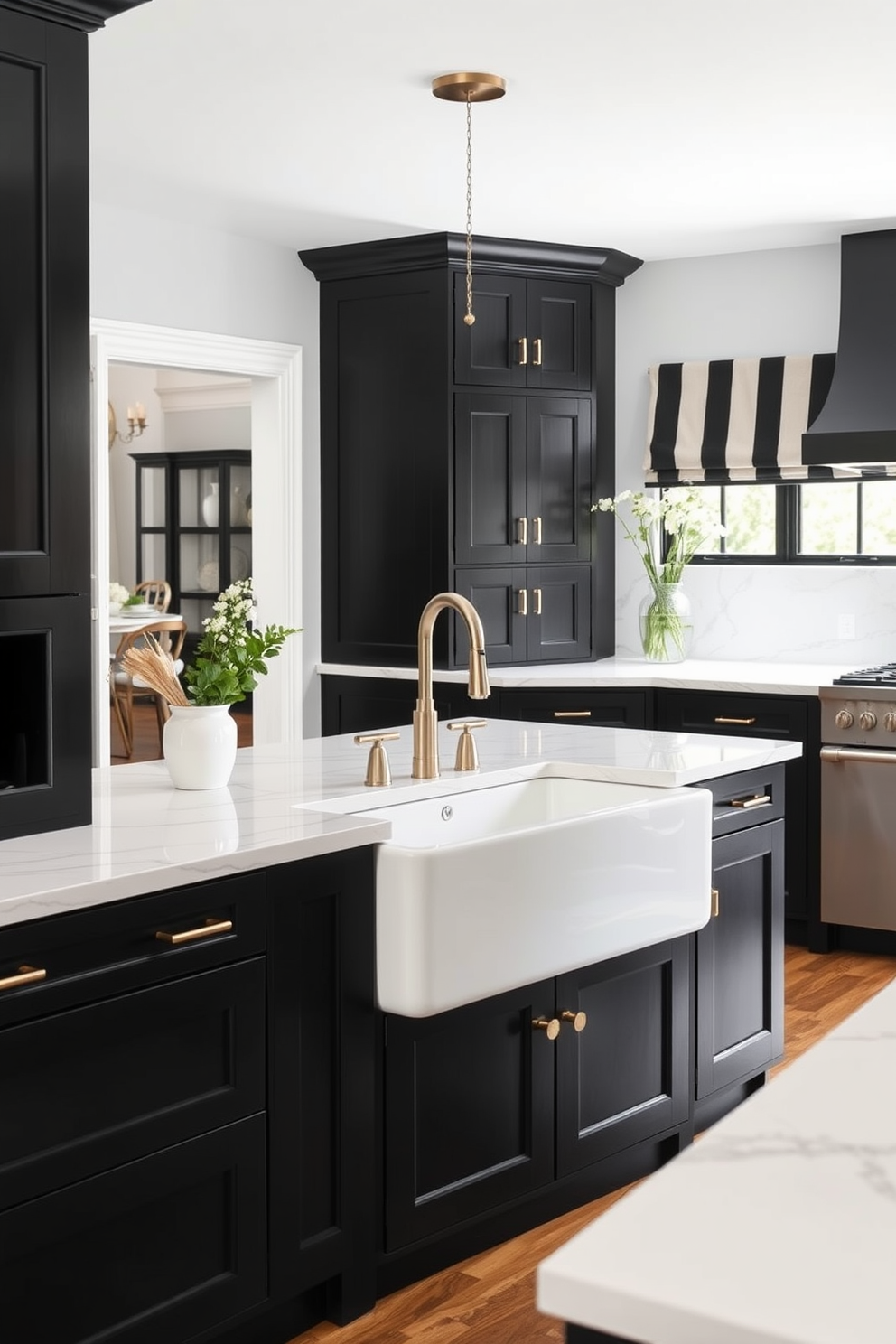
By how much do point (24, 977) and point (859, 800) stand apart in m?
3.56

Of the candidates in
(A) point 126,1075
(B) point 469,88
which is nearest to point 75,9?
(B) point 469,88

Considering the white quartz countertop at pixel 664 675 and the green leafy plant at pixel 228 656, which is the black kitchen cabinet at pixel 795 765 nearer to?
the white quartz countertop at pixel 664 675

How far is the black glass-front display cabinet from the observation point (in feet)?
36.7

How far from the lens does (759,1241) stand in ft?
3.08

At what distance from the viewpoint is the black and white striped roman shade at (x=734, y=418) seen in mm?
5727

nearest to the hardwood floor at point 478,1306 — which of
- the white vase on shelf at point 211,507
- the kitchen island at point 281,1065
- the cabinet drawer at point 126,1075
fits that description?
the kitchen island at point 281,1065

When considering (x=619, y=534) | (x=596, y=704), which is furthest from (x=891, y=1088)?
(x=619, y=534)

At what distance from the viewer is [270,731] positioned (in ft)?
19.9

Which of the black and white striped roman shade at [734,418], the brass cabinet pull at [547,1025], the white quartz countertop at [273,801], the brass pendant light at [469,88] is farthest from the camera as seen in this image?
the black and white striped roman shade at [734,418]

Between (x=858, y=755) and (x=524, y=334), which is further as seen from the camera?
(x=524, y=334)

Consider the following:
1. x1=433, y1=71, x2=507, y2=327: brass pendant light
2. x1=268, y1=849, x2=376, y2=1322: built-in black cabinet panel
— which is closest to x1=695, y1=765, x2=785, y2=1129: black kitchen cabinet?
x1=268, y1=849, x2=376, y2=1322: built-in black cabinet panel

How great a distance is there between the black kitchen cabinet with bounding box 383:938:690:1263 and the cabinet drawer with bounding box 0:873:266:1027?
43 centimetres

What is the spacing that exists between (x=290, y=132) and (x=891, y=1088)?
356cm

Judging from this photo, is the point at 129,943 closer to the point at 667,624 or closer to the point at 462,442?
Answer: the point at 462,442
